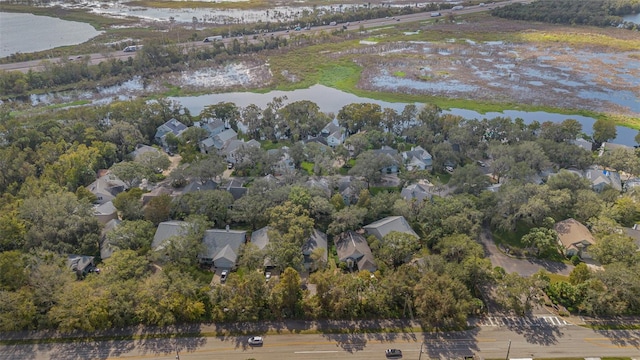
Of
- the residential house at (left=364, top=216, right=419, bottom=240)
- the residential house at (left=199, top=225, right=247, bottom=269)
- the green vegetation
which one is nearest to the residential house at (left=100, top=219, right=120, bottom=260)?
the residential house at (left=199, top=225, right=247, bottom=269)

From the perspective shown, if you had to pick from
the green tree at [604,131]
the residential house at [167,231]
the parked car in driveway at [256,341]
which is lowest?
the parked car in driveway at [256,341]

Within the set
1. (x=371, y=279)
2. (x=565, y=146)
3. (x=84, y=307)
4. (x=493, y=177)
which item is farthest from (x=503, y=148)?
(x=84, y=307)

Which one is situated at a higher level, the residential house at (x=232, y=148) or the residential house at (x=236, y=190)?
the residential house at (x=232, y=148)

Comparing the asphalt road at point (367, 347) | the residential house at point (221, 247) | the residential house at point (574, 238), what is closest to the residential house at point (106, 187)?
the residential house at point (221, 247)

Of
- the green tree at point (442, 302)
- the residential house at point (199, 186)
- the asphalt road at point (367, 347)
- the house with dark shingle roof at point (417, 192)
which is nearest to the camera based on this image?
the asphalt road at point (367, 347)

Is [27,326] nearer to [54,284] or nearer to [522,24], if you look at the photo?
[54,284]

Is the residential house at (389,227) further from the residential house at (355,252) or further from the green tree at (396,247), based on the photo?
the green tree at (396,247)

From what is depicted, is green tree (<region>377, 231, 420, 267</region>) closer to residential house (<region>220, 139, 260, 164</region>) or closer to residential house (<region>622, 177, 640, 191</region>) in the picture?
residential house (<region>220, 139, 260, 164</region>)
